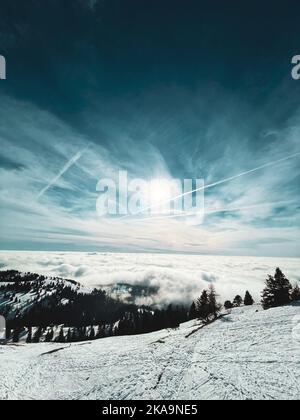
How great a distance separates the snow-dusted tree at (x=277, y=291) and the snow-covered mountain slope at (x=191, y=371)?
1377 cm

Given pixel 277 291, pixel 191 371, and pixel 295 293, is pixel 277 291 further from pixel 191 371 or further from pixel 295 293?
pixel 191 371

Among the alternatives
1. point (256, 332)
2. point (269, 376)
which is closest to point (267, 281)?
point (256, 332)

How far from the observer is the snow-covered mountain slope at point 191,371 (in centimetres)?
1528

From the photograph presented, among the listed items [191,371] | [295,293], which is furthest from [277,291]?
[191,371]

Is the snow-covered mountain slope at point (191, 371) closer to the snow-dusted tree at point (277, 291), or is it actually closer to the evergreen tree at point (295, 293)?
the snow-dusted tree at point (277, 291)

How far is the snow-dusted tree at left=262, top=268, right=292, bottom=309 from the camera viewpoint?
1756 inches

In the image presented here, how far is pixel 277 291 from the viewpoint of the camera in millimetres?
45344

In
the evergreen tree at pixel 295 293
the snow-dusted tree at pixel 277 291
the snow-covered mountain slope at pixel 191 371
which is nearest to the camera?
the snow-covered mountain slope at pixel 191 371

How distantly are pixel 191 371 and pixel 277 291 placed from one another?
115 ft

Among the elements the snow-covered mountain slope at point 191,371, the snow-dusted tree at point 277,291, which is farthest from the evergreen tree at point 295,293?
the snow-covered mountain slope at point 191,371

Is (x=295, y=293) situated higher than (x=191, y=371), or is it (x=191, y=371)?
(x=191, y=371)

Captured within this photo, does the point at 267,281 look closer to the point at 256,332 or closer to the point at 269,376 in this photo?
the point at 256,332

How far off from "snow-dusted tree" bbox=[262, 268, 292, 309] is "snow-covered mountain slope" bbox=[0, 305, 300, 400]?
13770 millimetres

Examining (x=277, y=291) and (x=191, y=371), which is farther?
(x=277, y=291)
